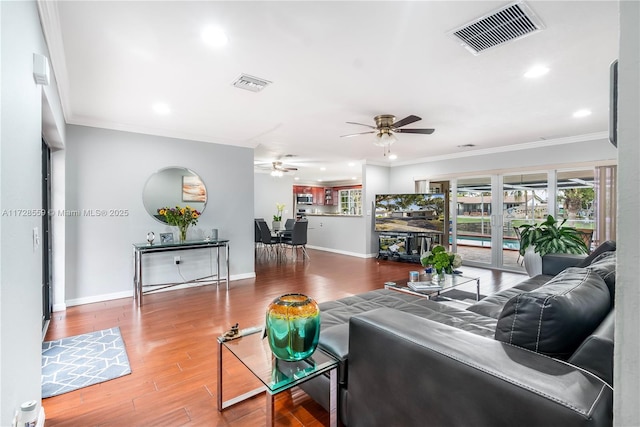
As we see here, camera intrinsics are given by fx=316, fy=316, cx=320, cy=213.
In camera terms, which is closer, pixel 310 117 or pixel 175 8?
pixel 175 8

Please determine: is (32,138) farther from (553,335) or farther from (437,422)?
(553,335)

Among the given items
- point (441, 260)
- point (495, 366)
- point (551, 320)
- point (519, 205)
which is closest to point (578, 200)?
point (519, 205)

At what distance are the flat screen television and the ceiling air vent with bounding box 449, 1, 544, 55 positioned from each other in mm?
4700

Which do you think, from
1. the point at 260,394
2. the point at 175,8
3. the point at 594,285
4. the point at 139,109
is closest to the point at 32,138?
the point at 175,8

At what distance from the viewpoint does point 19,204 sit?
53.5 inches

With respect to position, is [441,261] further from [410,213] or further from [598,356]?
[410,213]

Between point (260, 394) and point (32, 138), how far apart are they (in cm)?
195

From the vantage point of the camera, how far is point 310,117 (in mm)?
3943

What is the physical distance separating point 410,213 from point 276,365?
5928 millimetres

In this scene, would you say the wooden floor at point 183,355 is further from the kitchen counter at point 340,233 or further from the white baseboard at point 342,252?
the kitchen counter at point 340,233

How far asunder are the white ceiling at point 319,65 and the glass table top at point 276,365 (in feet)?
6.36

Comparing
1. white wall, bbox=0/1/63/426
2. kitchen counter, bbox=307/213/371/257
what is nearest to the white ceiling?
white wall, bbox=0/1/63/426

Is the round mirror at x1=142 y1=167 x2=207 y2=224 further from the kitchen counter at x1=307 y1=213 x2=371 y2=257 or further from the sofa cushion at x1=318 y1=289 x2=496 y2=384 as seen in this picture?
the kitchen counter at x1=307 y1=213 x2=371 y2=257

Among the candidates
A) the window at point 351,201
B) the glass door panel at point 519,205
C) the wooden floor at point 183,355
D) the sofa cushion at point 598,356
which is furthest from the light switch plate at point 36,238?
the window at point 351,201
